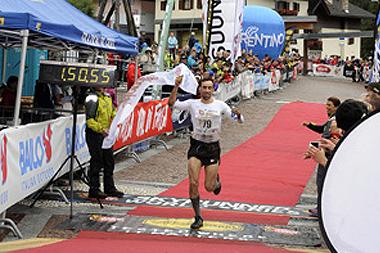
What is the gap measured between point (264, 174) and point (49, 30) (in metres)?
5.64

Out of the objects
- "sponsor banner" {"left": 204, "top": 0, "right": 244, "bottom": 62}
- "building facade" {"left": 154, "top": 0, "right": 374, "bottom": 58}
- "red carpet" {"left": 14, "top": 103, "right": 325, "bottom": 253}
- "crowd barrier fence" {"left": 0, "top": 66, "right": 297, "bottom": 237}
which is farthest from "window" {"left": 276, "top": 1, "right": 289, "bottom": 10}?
"crowd barrier fence" {"left": 0, "top": 66, "right": 297, "bottom": 237}

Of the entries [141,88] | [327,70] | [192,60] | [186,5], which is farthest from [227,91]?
[186,5]

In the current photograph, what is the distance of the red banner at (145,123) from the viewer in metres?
13.1

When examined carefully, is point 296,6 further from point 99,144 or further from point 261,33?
point 99,144

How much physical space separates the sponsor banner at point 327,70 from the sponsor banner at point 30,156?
46.0m

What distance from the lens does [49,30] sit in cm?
910

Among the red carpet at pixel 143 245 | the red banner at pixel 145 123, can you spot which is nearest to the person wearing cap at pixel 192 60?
the red banner at pixel 145 123

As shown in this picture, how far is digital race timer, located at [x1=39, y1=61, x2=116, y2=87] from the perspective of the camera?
356 inches

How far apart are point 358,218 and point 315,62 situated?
173 ft

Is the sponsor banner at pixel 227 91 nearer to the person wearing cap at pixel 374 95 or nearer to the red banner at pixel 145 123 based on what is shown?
the red banner at pixel 145 123

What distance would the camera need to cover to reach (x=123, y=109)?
32.5 ft

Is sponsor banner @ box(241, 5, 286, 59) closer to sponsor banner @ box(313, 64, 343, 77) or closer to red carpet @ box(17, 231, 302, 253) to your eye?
sponsor banner @ box(313, 64, 343, 77)

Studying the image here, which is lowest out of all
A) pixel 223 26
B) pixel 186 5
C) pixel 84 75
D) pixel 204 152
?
pixel 204 152

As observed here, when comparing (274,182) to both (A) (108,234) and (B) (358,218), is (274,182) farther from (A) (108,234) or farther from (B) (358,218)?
(B) (358,218)
